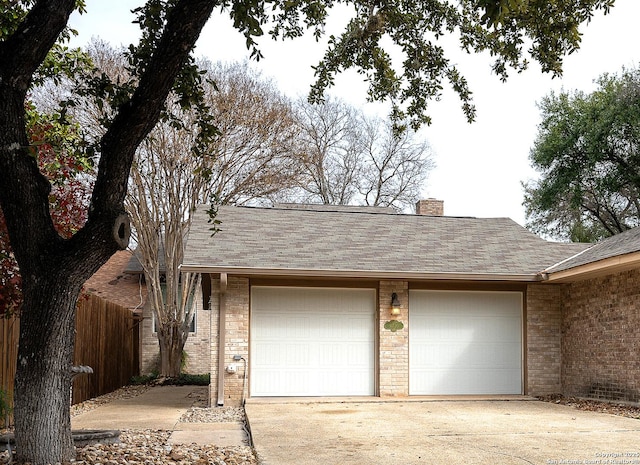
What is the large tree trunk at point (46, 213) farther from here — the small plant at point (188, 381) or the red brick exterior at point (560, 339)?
the small plant at point (188, 381)

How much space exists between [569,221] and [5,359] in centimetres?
2375

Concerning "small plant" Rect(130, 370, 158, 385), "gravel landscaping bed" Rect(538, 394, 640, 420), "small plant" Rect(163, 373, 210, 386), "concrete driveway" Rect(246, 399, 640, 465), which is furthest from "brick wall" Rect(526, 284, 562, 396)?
"small plant" Rect(130, 370, 158, 385)

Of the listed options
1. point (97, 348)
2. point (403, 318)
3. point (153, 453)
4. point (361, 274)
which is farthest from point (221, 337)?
point (153, 453)

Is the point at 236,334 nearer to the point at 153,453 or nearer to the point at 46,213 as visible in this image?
the point at 153,453

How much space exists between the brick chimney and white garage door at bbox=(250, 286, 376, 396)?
5.60 meters

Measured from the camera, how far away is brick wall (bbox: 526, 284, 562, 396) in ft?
42.8

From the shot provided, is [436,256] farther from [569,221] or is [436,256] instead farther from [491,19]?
[569,221]

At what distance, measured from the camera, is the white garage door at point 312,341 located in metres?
12.3

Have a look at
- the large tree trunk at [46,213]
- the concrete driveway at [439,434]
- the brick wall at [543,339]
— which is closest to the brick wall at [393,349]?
the concrete driveway at [439,434]

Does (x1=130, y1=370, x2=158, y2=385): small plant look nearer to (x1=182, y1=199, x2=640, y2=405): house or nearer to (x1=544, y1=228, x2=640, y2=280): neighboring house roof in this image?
(x1=182, y1=199, x2=640, y2=405): house

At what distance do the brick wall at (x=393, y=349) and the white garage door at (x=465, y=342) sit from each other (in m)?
0.21

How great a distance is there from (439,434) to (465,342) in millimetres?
5217

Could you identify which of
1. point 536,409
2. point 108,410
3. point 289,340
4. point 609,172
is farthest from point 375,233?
point 609,172

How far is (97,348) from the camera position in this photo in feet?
46.1
